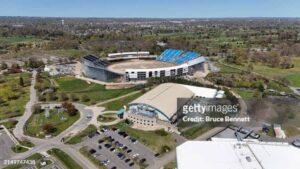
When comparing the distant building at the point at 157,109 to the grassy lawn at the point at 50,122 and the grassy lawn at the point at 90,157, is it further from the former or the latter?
the grassy lawn at the point at 90,157

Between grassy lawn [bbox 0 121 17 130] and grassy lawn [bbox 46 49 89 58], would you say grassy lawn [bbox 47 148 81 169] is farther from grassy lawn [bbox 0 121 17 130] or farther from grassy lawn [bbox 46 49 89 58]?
grassy lawn [bbox 46 49 89 58]

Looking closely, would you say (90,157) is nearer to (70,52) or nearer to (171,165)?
(171,165)

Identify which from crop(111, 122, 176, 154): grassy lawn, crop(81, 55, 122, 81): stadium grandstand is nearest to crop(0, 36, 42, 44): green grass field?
crop(81, 55, 122, 81): stadium grandstand

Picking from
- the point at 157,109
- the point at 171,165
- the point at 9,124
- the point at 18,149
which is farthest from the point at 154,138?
the point at 9,124

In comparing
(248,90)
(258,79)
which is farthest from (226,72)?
(248,90)

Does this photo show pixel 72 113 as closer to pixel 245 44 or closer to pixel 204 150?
pixel 204 150

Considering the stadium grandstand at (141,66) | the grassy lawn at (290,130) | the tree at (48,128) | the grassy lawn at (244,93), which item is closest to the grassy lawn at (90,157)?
the tree at (48,128)

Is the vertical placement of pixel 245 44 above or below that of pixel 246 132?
above
